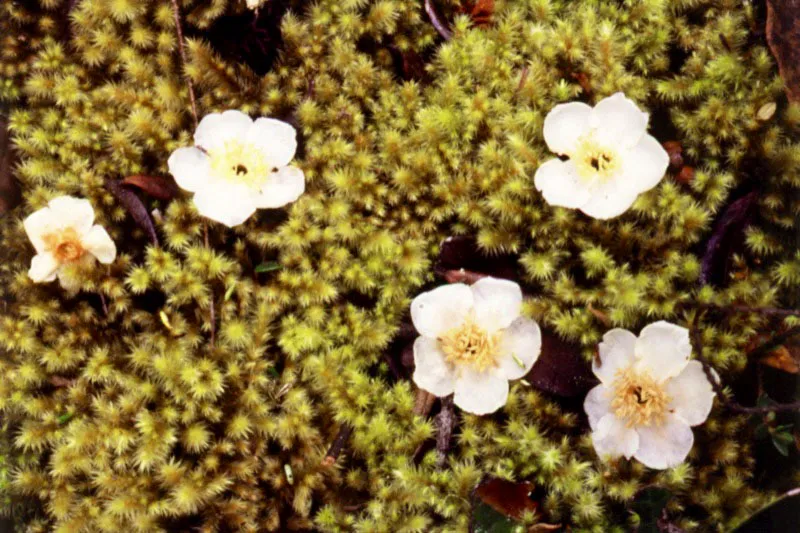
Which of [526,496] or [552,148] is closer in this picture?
[526,496]

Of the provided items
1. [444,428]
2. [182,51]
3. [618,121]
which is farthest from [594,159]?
[182,51]

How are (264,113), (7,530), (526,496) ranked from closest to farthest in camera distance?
(526,496) < (7,530) < (264,113)

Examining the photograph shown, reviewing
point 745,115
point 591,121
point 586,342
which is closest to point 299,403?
point 586,342

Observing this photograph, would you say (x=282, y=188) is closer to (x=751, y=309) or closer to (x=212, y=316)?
(x=212, y=316)

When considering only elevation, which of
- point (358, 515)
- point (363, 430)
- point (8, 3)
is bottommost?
point (358, 515)

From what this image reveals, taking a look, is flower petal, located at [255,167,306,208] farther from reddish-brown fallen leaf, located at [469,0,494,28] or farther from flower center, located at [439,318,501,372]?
reddish-brown fallen leaf, located at [469,0,494,28]

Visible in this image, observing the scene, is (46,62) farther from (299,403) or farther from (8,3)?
(299,403)
